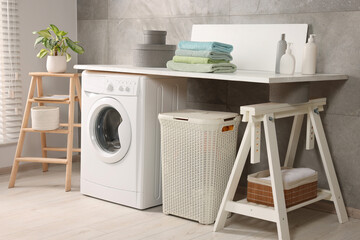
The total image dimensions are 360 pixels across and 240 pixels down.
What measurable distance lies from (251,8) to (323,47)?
55 cm

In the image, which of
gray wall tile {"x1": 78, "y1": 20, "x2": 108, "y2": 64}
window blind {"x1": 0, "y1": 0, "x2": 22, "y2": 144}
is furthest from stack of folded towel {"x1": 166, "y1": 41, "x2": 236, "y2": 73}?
window blind {"x1": 0, "y1": 0, "x2": 22, "y2": 144}

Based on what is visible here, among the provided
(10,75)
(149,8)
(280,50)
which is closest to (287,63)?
(280,50)

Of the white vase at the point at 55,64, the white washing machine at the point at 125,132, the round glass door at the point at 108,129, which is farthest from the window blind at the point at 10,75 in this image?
the round glass door at the point at 108,129

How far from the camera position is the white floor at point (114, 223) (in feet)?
8.88

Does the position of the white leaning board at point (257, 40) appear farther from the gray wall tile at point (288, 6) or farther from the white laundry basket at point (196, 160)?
the white laundry basket at point (196, 160)

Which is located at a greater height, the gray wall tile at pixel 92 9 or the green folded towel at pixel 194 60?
the gray wall tile at pixel 92 9

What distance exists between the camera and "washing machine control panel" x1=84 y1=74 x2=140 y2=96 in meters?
3.04

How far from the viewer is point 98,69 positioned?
10.6 feet

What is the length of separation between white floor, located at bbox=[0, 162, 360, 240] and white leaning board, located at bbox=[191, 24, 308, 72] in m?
0.91

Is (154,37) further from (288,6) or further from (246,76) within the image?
(246,76)

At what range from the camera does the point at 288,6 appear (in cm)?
317

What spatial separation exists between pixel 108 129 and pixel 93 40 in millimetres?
1219

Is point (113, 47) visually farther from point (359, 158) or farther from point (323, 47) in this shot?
point (359, 158)

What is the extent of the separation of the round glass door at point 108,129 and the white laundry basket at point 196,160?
43 cm
